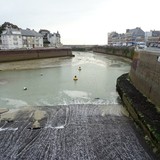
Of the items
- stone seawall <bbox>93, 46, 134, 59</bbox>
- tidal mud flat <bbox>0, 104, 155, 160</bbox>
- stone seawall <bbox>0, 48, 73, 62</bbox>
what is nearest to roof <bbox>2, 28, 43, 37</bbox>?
stone seawall <bbox>0, 48, 73, 62</bbox>

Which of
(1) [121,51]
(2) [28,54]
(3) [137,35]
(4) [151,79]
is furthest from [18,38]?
(3) [137,35]

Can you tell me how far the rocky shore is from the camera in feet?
22.0

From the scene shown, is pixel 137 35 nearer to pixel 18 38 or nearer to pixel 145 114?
pixel 18 38

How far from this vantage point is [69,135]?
25.0 feet

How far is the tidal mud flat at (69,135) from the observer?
21.2 ft

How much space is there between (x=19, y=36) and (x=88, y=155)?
184 ft

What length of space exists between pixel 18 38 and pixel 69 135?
2143 inches

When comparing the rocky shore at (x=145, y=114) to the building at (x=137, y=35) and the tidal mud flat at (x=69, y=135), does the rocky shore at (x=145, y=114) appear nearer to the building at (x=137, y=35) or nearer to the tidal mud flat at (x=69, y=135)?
the tidal mud flat at (x=69, y=135)

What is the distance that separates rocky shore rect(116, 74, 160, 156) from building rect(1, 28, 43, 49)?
50.5 meters

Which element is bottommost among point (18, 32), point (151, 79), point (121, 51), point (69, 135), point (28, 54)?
point (28, 54)

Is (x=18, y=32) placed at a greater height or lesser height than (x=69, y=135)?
greater

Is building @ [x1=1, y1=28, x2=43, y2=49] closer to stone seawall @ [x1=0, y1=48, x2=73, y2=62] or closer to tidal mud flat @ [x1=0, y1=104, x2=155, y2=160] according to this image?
stone seawall @ [x1=0, y1=48, x2=73, y2=62]

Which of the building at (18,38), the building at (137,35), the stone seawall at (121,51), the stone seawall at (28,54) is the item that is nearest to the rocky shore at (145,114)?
the stone seawall at (121,51)

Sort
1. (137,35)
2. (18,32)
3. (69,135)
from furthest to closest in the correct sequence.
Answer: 1. (137,35)
2. (18,32)
3. (69,135)
